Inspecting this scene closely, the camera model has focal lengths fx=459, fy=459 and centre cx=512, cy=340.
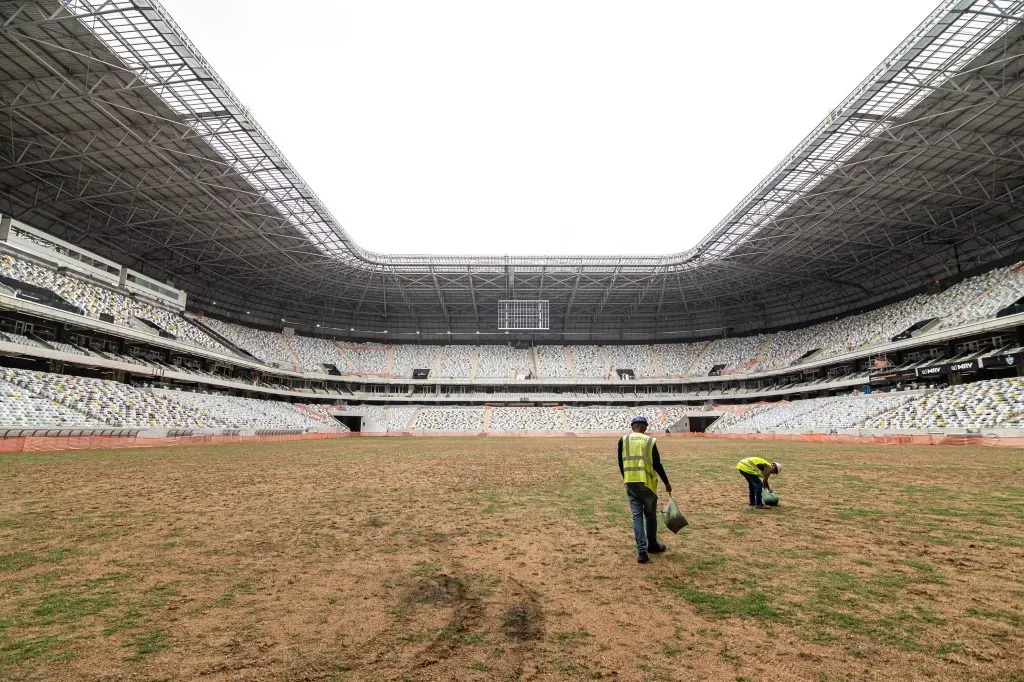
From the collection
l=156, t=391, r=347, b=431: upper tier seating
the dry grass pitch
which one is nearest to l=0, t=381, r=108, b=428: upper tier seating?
l=156, t=391, r=347, b=431: upper tier seating

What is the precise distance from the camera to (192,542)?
6.57 meters

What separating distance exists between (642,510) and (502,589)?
213 centimetres

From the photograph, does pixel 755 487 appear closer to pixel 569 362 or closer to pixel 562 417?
pixel 562 417

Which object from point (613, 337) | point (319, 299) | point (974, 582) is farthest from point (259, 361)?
point (974, 582)

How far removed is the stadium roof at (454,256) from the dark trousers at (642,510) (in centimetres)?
2787

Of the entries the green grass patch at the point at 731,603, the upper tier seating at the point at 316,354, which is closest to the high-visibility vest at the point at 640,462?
the green grass patch at the point at 731,603

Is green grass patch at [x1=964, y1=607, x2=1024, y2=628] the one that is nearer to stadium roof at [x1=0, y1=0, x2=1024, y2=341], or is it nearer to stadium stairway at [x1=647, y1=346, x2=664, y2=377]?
stadium roof at [x1=0, y1=0, x2=1024, y2=341]

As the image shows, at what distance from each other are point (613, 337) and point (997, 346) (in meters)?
43.3

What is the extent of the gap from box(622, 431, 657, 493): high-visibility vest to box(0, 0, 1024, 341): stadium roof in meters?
27.5

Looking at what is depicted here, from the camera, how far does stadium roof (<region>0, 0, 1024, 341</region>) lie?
22.5m

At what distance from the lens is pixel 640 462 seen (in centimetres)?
591

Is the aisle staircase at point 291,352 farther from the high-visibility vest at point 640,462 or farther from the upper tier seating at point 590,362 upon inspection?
the high-visibility vest at point 640,462

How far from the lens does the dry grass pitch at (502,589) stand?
3354mm

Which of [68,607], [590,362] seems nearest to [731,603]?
[68,607]
